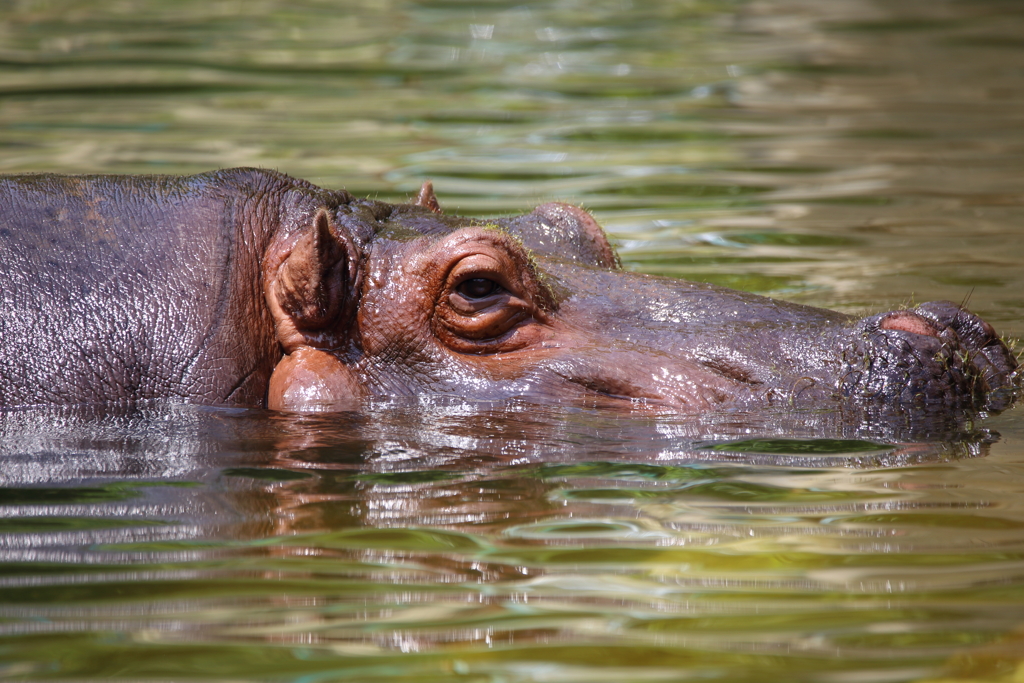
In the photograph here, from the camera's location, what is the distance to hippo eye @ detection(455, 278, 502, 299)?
5.43 m

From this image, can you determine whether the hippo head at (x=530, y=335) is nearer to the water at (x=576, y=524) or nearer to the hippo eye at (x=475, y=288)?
the hippo eye at (x=475, y=288)

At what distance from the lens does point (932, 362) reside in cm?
509

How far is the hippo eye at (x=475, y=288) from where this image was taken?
543 centimetres

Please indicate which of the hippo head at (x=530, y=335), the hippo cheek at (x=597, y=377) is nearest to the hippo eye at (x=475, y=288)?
the hippo head at (x=530, y=335)

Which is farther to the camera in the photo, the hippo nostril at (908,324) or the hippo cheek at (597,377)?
the hippo cheek at (597,377)

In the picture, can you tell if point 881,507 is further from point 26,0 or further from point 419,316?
point 26,0

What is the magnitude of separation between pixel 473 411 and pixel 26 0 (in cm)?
1862

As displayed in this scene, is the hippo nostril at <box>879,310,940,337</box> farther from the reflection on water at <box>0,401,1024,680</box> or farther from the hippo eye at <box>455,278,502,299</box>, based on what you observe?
the hippo eye at <box>455,278,502,299</box>

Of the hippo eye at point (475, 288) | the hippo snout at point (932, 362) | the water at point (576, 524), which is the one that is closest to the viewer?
the water at point (576, 524)

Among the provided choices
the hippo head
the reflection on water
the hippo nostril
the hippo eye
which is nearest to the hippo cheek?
the hippo head

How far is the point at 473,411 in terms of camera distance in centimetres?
536

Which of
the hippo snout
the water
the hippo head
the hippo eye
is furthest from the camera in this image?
the hippo eye

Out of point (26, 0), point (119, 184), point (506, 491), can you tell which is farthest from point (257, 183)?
point (26, 0)

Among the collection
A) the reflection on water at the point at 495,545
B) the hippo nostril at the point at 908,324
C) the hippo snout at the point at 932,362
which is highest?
the hippo nostril at the point at 908,324
